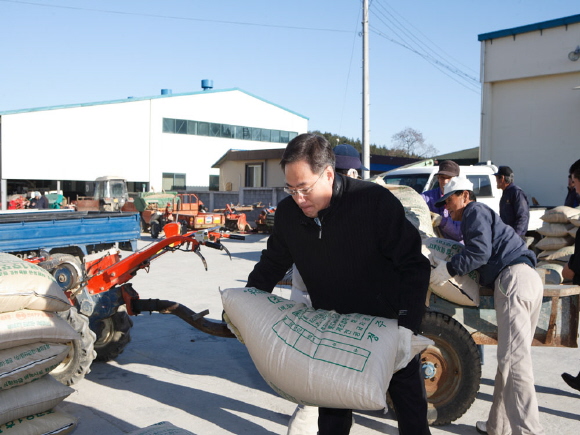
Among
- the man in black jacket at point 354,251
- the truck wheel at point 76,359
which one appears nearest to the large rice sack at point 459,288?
the man in black jacket at point 354,251

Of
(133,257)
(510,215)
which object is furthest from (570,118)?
(133,257)

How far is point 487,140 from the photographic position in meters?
17.6

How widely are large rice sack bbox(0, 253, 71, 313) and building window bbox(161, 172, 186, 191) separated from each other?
32.8 meters

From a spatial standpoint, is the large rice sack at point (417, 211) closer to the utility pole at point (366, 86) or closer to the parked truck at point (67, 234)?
the parked truck at point (67, 234)

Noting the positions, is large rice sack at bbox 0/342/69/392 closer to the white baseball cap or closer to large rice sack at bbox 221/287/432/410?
large rice sack at bbox 221/287/432/410

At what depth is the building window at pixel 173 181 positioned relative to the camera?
3609cm

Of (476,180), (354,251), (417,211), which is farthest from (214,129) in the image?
(354,251)

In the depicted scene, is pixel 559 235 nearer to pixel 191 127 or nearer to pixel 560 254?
pixel 560 254

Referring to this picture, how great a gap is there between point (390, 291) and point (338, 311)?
11.5 inches

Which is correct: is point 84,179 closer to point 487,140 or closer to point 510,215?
point 487,140

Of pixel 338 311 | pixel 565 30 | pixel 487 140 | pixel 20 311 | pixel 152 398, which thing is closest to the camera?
pixel 338 311

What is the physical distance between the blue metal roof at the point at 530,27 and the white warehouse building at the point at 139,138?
17.6 metres

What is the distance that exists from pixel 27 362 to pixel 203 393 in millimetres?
1591

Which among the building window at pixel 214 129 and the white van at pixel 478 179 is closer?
the white van at pixel 478 179
